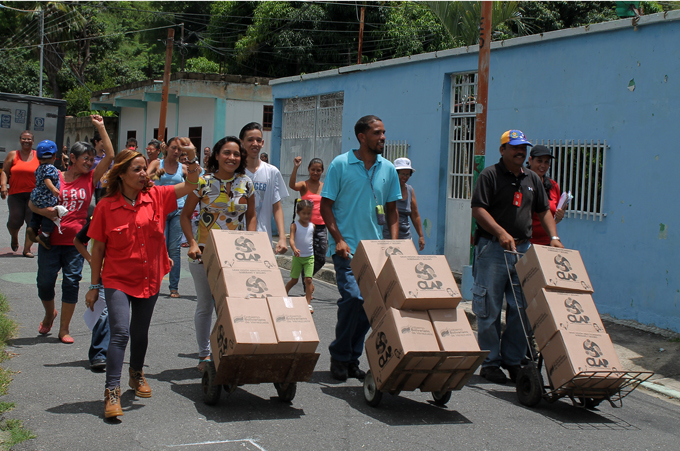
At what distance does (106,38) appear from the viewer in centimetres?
4556

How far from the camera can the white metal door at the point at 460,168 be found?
1079 cm

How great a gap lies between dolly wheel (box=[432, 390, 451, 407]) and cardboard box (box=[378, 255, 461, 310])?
63 cm

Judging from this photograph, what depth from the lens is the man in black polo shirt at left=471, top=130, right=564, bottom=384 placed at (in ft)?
18.6

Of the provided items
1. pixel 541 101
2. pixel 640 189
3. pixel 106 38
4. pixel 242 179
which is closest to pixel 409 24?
pixel 541 101

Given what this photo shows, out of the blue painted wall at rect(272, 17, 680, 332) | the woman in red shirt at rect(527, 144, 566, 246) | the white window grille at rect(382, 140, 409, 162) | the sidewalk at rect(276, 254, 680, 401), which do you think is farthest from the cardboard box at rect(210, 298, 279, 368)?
the white window grille at rect(382, 140, 409, 162)

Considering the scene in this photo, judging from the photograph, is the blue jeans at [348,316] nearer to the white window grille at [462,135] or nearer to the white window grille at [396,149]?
the white window grille at [462,135]

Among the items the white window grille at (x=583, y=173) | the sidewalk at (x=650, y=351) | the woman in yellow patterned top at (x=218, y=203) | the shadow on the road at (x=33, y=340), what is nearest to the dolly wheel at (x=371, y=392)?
the woman in yellow patterned top at (x=218, y=203)

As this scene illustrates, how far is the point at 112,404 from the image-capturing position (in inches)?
168

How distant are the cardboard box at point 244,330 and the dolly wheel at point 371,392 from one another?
834 millimetres

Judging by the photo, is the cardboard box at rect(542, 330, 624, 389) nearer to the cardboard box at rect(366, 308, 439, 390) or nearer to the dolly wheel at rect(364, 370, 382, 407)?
the cardboard box at rect(366, 308, 439, 390)

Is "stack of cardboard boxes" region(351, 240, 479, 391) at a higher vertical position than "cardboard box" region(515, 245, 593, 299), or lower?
lower

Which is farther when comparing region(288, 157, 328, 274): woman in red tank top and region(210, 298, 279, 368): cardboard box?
region(288, 157, 328, 274): woman in red tank top

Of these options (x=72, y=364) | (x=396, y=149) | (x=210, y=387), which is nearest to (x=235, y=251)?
(x=210, y=387)

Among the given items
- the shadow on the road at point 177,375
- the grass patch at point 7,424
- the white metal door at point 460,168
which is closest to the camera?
the grass patch at point 7,424
